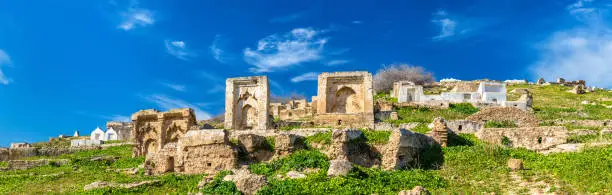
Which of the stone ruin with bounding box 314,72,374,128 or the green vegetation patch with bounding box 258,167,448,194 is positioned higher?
the stone ruin with bounding box 314,72,374,128

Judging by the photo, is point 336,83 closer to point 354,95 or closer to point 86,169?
point 354,95

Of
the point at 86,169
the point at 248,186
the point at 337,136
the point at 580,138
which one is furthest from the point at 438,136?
the point at 86,169

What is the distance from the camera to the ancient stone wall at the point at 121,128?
148ft

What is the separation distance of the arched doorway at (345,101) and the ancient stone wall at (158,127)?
7333mm

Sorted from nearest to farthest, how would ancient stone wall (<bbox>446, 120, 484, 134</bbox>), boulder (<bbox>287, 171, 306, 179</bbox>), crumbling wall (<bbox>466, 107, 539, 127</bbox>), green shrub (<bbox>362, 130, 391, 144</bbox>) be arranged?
boulder (<bbox>287, 171, 306, 179</bbox>)
green shrub (<bbox>362, 130, 391, 144</bbox>)
ancient stone wall (<bbox>446, 120, 484, 134</bbox>)
crumbling wall (<bbox>466, 107, 539, 127</bbox>)

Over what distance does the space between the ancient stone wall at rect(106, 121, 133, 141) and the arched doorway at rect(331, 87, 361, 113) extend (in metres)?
24.6

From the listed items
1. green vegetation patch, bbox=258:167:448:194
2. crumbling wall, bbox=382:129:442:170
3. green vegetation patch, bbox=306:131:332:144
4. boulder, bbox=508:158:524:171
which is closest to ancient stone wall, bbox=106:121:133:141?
green vegetation patch, bbox=306:131:332:144

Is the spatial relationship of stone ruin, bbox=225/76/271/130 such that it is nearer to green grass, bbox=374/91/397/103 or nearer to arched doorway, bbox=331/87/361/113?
arched doorway, bbox=331/87/361/113

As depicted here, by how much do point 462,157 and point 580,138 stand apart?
5.29 m

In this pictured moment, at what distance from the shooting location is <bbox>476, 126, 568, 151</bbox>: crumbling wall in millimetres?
18234

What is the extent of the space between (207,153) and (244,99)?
8.82 meters

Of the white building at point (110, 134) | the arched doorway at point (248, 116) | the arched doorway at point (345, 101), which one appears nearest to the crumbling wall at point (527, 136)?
the arched doorway at point (345, 101)

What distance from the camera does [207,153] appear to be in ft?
58.5

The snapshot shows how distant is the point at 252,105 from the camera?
2611 cm
